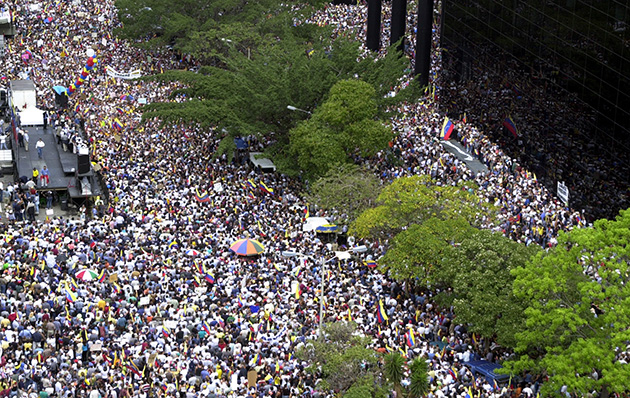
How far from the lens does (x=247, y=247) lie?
58656 millimetres

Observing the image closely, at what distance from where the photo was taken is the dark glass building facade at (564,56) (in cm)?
6406

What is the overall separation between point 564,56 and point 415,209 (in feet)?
52.1

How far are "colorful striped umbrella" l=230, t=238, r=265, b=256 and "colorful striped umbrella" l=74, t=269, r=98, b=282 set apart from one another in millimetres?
7079

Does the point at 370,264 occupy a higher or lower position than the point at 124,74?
higher

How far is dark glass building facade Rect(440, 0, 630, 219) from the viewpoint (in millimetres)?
64062

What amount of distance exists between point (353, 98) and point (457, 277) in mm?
21431

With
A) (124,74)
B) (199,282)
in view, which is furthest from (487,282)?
(124,74)

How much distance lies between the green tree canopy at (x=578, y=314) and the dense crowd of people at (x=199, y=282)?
85.1 inches

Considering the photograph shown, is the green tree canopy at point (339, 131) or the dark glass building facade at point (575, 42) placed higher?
the dark glass building facade at point (575, 42)

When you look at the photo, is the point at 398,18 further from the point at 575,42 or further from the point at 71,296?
the point at 71,296

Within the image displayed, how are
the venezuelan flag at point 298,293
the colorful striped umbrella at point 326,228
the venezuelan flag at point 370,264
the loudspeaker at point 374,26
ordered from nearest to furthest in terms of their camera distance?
the venezuelan flag at point 298,293 < the venezuelan flag at point 370,264 < the colorful striped umbrella at point 326,228 < the loudspeaker at point 374,26

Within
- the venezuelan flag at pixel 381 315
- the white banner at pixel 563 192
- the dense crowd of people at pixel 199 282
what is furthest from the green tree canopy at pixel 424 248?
the white banner at pixel 563 192

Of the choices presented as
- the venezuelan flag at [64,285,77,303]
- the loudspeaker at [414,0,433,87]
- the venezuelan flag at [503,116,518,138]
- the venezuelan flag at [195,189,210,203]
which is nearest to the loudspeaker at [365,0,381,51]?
the loudspeaker at [414,0,433,87]

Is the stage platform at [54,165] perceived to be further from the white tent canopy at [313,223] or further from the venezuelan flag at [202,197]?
the white tent canopy at [313,223]
